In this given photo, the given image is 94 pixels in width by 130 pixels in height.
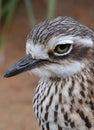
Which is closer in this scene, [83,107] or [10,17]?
[83,107]

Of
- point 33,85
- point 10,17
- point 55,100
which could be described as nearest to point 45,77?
point 55,100

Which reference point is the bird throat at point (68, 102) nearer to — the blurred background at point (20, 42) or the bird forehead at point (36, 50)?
the bird forehead at point (36, 50)

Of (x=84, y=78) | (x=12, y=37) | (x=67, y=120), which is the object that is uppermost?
(x=12, y=37)

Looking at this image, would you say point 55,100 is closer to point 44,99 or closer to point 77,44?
point 44,99

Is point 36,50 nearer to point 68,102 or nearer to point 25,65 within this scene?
point 25,65

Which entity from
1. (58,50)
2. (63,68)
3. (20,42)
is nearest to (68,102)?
(63,68)
